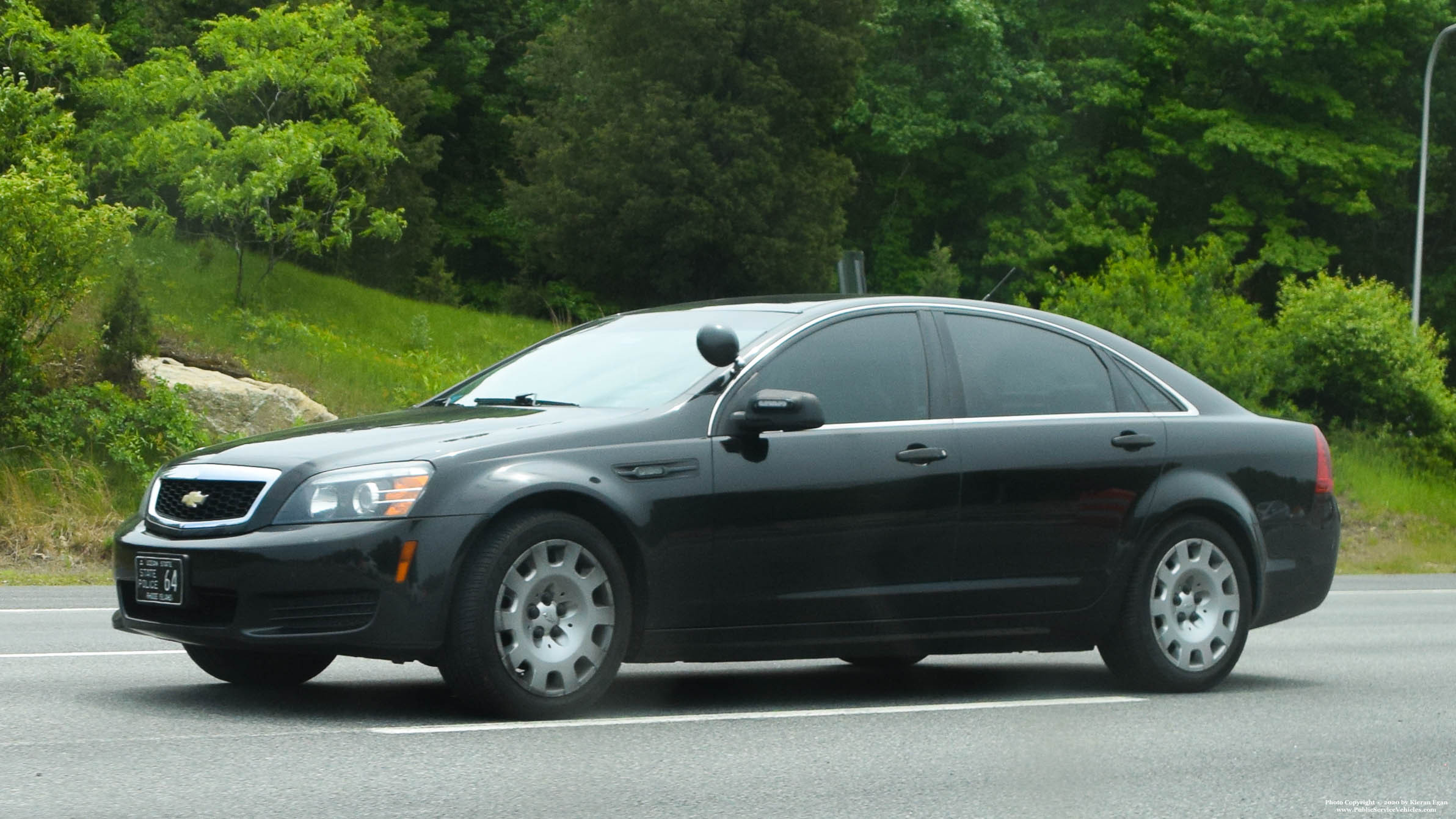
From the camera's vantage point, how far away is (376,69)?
151 ft

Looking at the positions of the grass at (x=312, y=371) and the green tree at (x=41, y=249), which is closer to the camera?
the grass at (x=312, y=371)

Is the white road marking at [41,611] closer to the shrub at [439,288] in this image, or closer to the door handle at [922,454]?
the door handle at [922,454]

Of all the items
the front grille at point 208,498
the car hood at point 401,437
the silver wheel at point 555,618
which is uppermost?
the car hood at point 401,437

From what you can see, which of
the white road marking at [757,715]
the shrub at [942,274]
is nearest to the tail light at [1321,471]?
the white road marking at [757,715]

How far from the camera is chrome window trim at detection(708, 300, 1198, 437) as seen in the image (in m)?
7.57

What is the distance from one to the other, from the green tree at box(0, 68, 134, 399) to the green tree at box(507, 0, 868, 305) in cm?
2449

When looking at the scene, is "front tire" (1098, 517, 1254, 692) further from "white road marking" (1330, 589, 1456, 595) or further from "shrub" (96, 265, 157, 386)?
"shrub" (96, 265, 157, 386)

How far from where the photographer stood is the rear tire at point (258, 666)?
7.68 metres

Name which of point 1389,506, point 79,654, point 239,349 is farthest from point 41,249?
point 1389,506

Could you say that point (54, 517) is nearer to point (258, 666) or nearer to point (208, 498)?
point (258, 666)

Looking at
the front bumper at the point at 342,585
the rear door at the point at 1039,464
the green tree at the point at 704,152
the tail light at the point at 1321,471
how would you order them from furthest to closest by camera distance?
the green tree at the point at 704,152, the tail light at the point at 1321,471, the rear door at the point at 1039,464, the front bumper at the point at 342,585

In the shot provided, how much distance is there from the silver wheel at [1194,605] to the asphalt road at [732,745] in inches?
9.7

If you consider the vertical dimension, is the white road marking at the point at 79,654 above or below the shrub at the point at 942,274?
below

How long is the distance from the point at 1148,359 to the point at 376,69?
1560 inches
